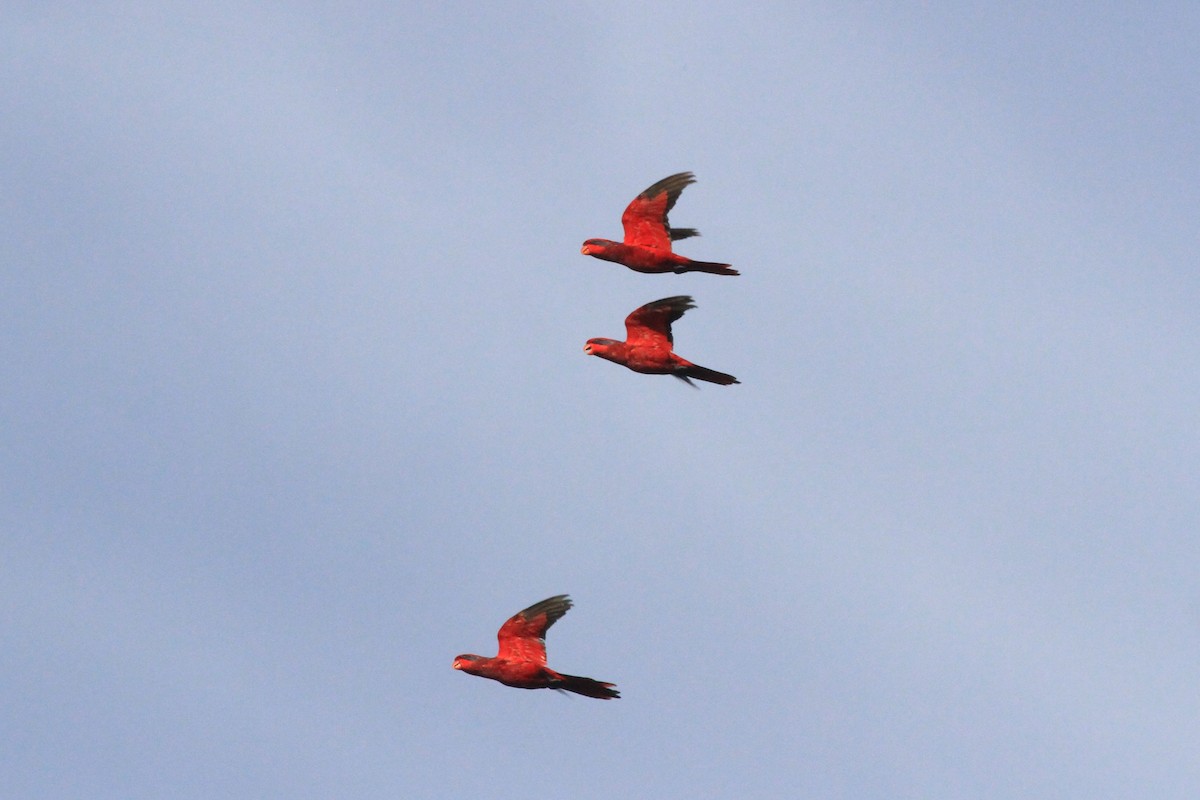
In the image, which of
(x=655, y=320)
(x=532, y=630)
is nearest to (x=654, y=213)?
(x=655, y=320)

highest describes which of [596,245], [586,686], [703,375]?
[596,245]

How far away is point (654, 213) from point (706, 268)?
2536mm

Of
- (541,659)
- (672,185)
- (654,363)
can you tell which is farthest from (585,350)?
(541,659)

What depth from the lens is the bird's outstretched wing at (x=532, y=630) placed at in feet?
152

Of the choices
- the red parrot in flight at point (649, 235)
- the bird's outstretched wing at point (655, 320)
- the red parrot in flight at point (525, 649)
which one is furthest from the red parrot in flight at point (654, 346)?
the red parrot in flight at point (525, 649)

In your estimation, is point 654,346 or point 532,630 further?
point 654,346

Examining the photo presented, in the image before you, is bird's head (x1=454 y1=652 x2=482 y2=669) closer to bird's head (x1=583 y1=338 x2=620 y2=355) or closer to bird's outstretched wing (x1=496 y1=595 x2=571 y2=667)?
bird's outstretched wing (x1=496 y1=595 x2=571 y2=667)

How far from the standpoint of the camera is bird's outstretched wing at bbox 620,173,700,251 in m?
48.2

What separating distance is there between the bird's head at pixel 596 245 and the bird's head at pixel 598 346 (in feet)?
8.00

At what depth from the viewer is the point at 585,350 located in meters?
49.2

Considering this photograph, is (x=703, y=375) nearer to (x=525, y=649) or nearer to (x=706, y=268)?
(x=706, y=268)

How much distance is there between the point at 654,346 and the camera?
48.2 metres

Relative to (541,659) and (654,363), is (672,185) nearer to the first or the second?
(654,363)

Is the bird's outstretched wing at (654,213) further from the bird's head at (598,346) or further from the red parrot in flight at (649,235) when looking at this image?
the bird's head at (598,346)
